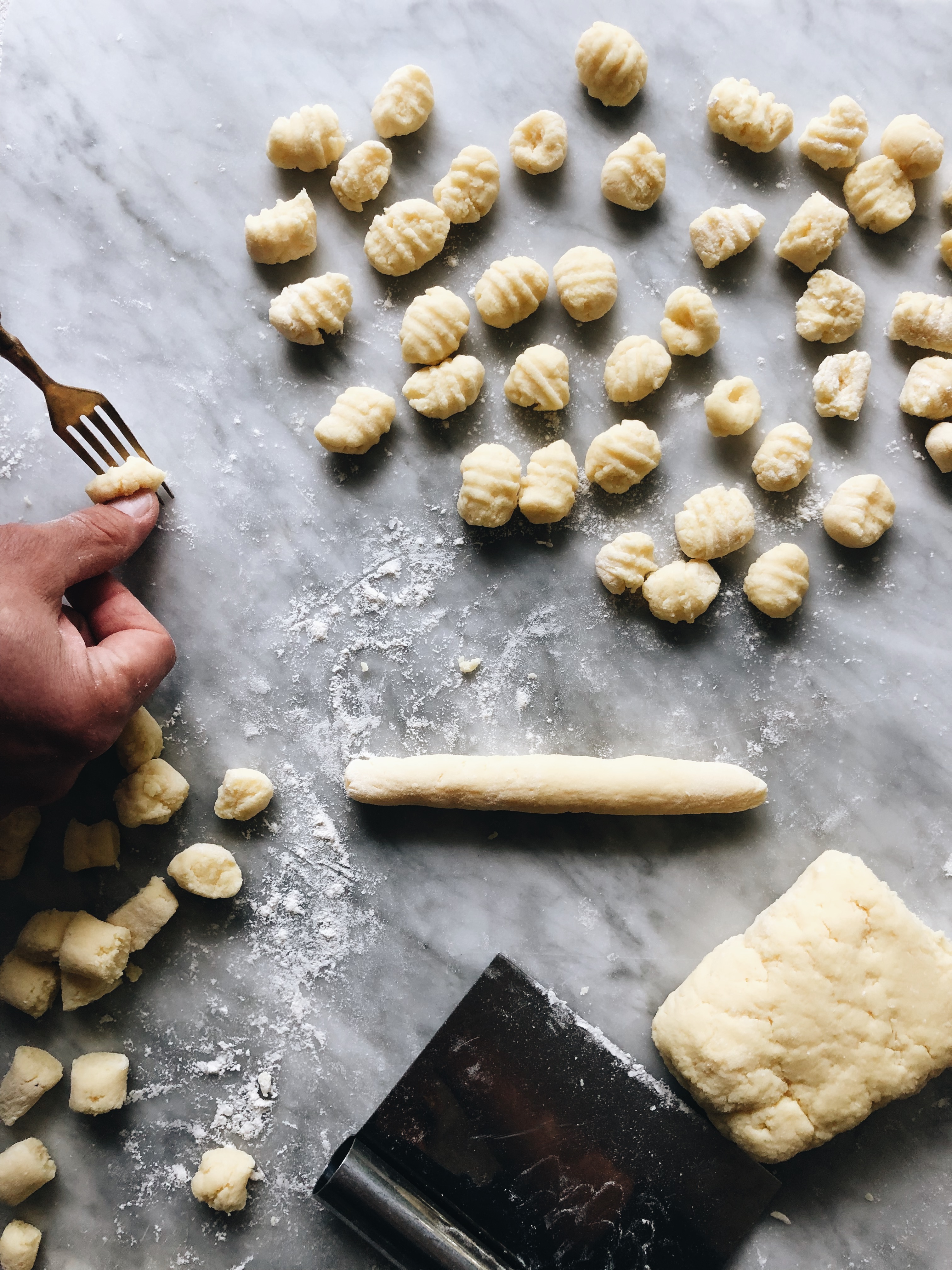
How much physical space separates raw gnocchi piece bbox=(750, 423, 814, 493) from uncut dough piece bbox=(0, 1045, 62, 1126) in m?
1.81

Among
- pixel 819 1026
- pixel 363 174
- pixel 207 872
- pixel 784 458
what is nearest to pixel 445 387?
pixel 363 174

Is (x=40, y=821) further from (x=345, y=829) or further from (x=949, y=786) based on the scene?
(x=949, y=786)

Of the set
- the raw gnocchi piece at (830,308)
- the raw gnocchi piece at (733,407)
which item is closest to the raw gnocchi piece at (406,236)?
the raw gnocchi piece at (733,407)

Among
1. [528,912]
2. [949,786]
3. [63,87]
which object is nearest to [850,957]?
[949,786]

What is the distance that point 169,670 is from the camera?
1.66m

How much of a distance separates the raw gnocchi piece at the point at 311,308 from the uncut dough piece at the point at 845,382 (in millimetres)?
980

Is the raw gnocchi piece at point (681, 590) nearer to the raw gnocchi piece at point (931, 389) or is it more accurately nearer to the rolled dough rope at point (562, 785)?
the rolled dough rope at point (562, 785)

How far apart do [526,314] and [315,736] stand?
962 mm

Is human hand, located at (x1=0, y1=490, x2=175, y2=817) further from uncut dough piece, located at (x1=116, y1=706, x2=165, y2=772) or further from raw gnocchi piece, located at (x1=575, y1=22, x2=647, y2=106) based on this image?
raw gnocchi piece, located at (x1=575, y1=22, x2=647, y2=106)

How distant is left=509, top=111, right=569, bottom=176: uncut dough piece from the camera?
175 cm

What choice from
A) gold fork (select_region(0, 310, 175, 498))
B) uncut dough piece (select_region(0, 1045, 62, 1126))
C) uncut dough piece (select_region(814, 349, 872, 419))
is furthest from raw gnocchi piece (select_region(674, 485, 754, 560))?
uncut dough piece (select_region(0, 1045, 62, 1126))

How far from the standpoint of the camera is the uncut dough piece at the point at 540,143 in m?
1.75

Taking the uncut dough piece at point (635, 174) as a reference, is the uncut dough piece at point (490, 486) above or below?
below

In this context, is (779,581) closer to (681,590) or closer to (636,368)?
(681,590)
